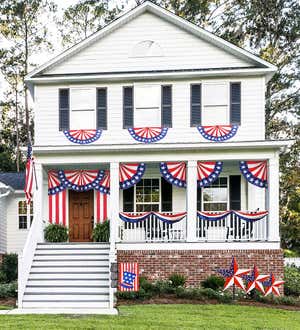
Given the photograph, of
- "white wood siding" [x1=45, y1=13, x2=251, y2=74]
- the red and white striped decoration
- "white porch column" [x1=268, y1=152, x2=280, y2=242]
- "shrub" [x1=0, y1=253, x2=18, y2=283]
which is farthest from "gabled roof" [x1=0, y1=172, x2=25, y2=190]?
"white porch column" [x1=268, y1=152, x2=280, y2=242]

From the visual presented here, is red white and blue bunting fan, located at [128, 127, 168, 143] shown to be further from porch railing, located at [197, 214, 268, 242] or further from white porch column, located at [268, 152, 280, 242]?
white porch column, located at [268, 152, 280, 242]

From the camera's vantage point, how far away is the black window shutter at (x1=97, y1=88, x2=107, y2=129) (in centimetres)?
1820

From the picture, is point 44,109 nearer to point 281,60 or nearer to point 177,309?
point 177,309

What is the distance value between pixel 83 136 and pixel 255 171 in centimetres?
598

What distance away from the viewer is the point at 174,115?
1802 centimetres

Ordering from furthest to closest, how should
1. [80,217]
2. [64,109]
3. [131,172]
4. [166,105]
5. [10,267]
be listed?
[10,267], [80,217], [64,109], [166,105], [131,172]

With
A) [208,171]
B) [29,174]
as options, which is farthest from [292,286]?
[29,174]

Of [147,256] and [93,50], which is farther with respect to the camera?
[93,50]

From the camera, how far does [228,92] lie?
1795cm

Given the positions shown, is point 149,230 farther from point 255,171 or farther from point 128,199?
point 255,171

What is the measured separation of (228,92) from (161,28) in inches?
131

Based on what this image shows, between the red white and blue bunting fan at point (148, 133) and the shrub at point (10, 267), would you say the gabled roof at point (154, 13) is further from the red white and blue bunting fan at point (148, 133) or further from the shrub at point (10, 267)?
the shrub at point (10, 267)

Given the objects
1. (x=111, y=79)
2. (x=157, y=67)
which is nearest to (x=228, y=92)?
(x=157, y=67)

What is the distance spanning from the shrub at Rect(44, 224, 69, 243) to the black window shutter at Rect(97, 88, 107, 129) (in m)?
3.79
